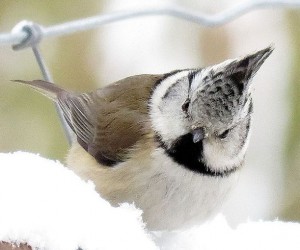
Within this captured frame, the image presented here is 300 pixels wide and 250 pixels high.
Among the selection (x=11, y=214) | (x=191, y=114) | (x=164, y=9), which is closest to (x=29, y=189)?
(x=11, y=214)

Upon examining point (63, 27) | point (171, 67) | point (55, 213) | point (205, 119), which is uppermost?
point (171, 67)

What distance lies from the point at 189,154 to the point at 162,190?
11 cm

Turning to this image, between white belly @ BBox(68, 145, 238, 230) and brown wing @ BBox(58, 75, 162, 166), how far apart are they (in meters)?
0.07

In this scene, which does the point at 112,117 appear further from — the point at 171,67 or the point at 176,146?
the point at 171,67

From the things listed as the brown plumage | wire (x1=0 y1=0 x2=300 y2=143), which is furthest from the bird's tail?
wire (x1=0 y1=0 x2=300 y2=143)

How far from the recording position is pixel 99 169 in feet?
5.23

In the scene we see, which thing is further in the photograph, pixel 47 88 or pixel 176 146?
pixel 47 88

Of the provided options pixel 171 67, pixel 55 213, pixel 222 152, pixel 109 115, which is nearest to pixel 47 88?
pixel 109 115

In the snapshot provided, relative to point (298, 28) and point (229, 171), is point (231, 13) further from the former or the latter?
point (298, 28)

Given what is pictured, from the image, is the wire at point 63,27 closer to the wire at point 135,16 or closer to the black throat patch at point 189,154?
the wire at point 135,16

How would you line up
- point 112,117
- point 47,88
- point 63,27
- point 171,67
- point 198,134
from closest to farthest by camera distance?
point 63,27 → point 198,134 → point 112,117 → point 47,88 → point 171,67

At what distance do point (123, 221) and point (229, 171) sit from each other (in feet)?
2.19

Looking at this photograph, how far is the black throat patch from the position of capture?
152 cm

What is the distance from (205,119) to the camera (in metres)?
1.49
